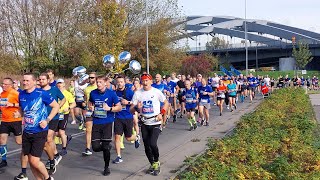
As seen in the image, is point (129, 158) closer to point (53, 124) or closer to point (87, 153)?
point (87, 153)

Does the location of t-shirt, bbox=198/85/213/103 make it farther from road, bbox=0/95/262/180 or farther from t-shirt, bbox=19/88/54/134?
t-shirt, bbox=19/88/54/134

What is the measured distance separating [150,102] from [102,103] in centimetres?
90

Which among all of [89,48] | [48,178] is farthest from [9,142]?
[89,48]

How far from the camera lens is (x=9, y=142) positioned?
12914mm

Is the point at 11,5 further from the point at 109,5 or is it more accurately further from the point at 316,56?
the point at 316,56

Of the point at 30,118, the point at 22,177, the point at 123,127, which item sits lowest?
the point at 22,177

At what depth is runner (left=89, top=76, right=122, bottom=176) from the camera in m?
8.06

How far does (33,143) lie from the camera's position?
6.91 m

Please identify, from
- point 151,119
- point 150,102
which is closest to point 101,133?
point 151,119

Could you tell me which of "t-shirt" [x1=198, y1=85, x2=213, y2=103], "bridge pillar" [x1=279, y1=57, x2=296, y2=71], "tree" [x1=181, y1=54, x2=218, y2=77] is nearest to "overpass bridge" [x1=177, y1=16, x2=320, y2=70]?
"bridge pillar" [x1=279, y1=57, x2=296, y2=71]

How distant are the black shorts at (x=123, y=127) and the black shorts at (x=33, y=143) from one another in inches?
105

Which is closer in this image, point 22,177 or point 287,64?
point 22,177

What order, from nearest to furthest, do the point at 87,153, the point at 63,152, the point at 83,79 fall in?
the point at 87,153, the point at 63,152, the point at 83,79

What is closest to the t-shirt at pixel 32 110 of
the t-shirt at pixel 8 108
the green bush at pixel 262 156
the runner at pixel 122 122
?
the t-shirt at pixel 8 108
